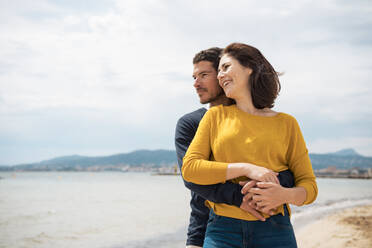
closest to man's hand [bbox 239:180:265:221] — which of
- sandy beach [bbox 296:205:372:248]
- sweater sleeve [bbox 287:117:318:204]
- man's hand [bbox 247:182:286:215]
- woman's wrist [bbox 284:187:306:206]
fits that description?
man's hand [bbox 247:182:286:215]

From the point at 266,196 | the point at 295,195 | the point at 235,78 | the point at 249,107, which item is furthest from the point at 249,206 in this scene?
the point at 235,78

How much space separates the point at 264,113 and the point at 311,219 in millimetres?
14072

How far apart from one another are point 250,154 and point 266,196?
224mm

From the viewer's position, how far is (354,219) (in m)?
12.9

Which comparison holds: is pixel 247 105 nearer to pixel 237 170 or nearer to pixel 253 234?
pixel 237 170

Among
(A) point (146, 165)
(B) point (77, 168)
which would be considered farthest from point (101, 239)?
(B) point (77, 168)

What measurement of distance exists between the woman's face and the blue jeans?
68 cm

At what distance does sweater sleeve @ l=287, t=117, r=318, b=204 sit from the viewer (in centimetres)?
180

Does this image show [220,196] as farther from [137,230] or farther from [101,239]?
[137,230]

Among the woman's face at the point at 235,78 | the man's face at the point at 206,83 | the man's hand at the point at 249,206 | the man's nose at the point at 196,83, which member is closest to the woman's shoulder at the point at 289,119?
the woman's face at the point at 235,78

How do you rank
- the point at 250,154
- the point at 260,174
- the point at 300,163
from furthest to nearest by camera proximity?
the point at 300,163
the point at 250,154
the point at 260,174

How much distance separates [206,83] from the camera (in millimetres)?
2373

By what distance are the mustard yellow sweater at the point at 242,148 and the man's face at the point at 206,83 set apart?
1.61ft

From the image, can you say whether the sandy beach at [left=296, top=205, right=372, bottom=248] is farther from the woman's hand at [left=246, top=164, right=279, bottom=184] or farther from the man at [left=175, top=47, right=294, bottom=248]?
the woman's hand at [left=246, top=164, right=279, bottom=184]
